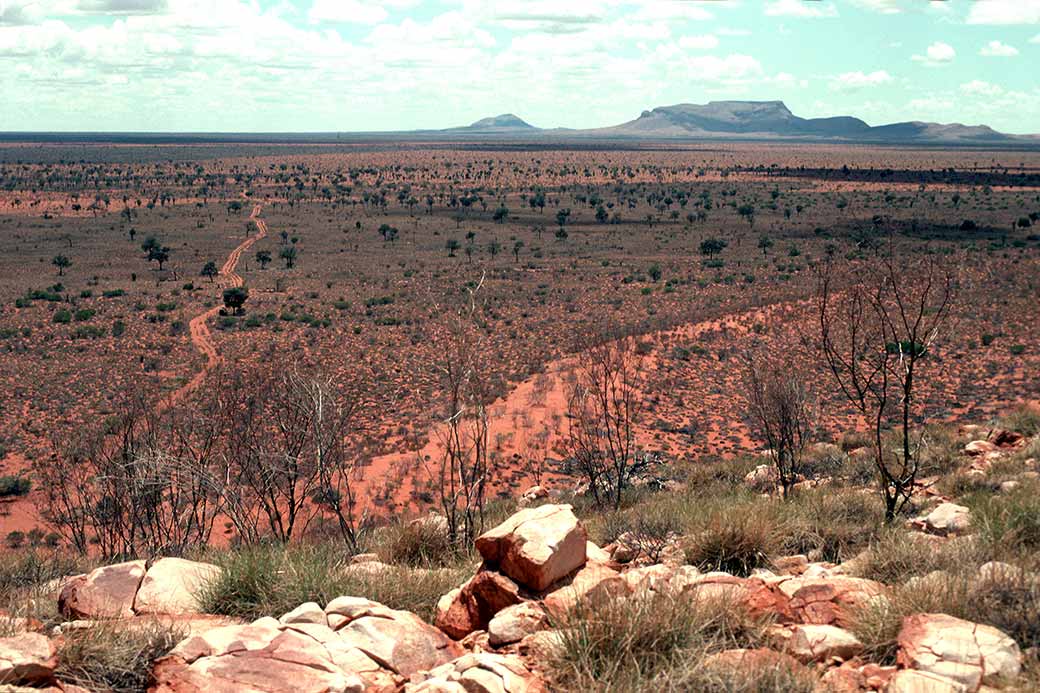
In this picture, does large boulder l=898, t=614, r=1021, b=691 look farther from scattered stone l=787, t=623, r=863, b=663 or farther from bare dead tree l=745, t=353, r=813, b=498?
bare dead tree l=745, t=353, r=813, b=498

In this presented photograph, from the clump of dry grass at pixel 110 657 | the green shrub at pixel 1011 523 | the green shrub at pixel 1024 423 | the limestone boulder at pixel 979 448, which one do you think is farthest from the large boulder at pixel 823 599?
the green shrub at pixel 1024 423

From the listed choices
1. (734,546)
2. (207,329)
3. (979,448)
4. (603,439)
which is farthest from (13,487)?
(979,448)

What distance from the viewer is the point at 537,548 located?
6.19 m

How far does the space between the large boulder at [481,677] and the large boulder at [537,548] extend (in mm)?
1136

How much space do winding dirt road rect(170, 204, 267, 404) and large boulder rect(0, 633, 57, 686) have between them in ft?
47.6

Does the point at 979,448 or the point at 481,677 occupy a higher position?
the point at 481,677

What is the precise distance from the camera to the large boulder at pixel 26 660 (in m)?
4.59

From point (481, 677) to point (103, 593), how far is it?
11.0 ft

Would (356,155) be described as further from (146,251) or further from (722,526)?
(722,526)

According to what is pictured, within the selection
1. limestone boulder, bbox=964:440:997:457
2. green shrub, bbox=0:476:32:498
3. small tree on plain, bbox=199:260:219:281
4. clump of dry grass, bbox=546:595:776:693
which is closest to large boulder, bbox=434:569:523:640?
clump of dry grass, bbox=546:595:776:693

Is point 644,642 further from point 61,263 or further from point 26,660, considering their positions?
point 61,263

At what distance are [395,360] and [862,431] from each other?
17296 mm

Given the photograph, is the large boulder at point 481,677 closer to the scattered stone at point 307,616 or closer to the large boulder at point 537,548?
the scattered stone at point 307,616

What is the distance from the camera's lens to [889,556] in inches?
259
